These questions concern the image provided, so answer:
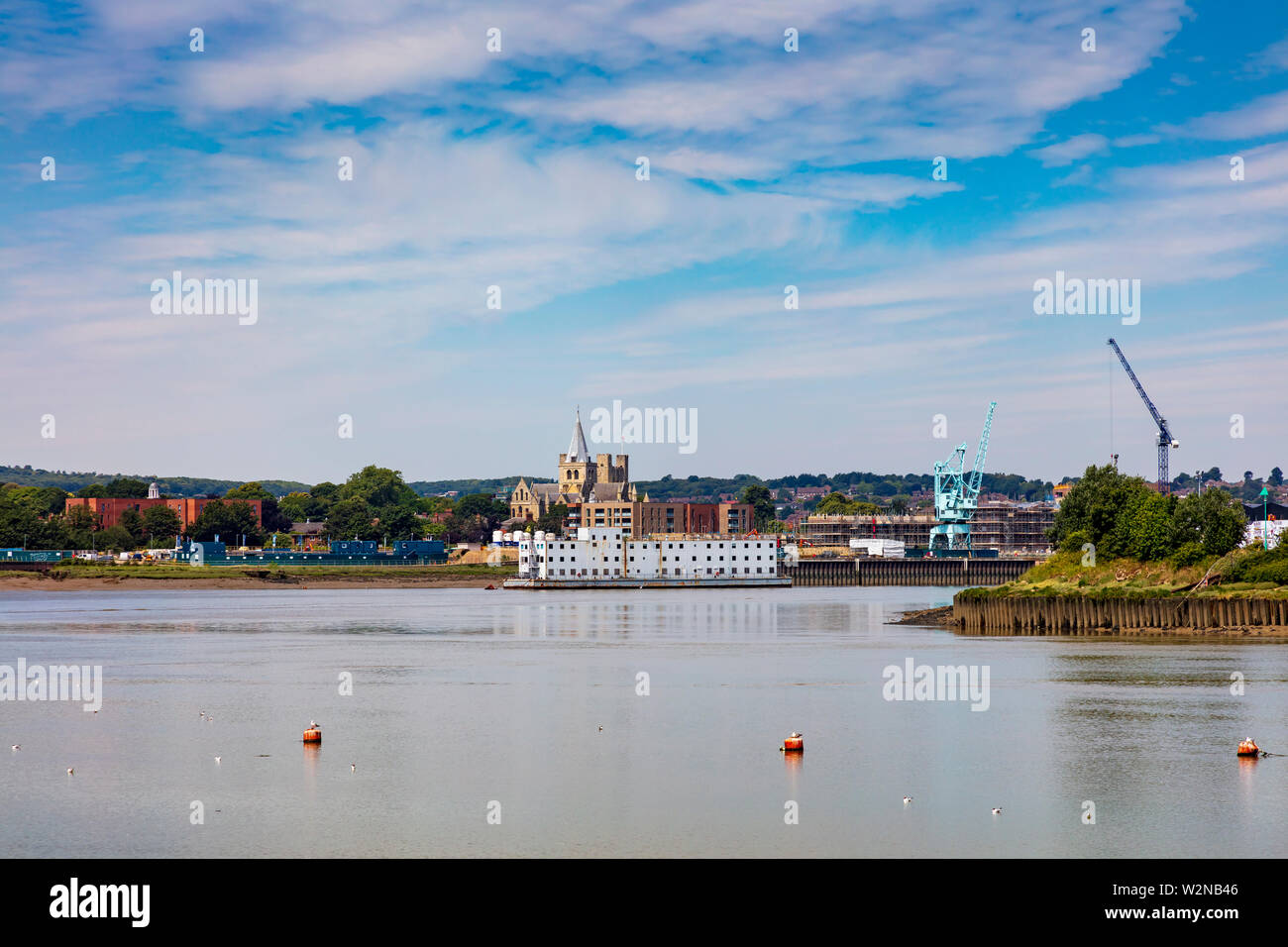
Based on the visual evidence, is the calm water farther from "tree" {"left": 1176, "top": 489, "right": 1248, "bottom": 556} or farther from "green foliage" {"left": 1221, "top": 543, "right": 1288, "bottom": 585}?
"tree" {"left": 1176, "top": 489, "right": 1248, "bottom": 556}

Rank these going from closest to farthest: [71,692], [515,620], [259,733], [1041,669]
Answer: [259,733] → [71,692] → [1041,669] → [515,620]

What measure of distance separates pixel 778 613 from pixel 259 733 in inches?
3293

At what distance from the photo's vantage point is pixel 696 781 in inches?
1449

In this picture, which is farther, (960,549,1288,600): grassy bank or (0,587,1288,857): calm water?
(960,549,1288,600): grassy bank

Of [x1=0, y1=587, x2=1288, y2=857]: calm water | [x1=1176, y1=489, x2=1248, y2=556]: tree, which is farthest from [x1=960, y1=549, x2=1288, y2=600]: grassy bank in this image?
[x1=0, y1=587, x2=1288, y2=857]: calm water

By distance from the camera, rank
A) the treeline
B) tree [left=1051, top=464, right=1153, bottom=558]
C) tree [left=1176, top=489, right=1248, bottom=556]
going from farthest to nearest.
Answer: tree [left=1051, top=464, right=1153, bottom=558] → the treeline → tree [left=1176, top=489, right=1248, bottom=556]

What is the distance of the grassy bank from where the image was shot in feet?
287

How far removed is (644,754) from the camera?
4144 centimetres

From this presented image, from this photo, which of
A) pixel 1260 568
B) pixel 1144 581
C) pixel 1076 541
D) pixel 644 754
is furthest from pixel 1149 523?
pixel 644 754

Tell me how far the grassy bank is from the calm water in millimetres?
11552

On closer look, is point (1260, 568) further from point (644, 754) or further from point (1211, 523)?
point (644, 754)
